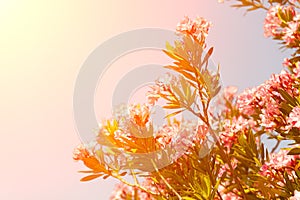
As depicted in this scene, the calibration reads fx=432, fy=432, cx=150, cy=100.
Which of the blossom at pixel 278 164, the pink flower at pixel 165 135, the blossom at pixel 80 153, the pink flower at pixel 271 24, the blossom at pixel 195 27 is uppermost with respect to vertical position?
the pink flower at pixel 271 24

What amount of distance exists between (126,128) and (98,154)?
12.4 inches

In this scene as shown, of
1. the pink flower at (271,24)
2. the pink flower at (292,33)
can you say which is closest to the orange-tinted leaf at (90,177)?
the pink flower at (292,33)

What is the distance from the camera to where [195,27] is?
8.60 ft

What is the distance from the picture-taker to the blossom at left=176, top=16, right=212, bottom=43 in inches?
103

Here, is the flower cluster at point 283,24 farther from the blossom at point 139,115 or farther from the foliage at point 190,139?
the blossom at point 139,115

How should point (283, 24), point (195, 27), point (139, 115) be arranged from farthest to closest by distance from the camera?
point (283, 24) → point (195, 27) → point (139, 115)

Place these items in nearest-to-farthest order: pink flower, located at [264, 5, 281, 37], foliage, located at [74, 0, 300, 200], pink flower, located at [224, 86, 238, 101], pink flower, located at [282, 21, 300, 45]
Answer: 1. foliage, located at [74, 0, 300, 200]
2. pink flower, located at [282, 21, 300, 45]
3. pink flower, located at [264, 5, 281, 37]
4. pink flower, located at [224, 86, 238, 101]

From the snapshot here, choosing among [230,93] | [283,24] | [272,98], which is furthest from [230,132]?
[230,93]

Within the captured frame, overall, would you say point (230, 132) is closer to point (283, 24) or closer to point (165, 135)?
point (165, 135)

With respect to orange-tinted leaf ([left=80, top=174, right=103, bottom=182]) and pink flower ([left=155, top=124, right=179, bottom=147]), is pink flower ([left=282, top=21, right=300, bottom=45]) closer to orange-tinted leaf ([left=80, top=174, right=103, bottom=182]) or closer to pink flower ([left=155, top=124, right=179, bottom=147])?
pink flower ([left=155, top=124, right=179, bottom=147])

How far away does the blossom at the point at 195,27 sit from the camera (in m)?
2.62

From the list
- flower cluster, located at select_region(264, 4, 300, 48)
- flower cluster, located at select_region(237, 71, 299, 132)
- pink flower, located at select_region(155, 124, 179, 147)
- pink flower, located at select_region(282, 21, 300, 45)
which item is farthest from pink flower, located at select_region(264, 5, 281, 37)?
pink flower, located at select_region(155, 124, 179, 147)

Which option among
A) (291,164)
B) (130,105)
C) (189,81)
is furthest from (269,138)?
(130,105)

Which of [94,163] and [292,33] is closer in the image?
[94,163]
